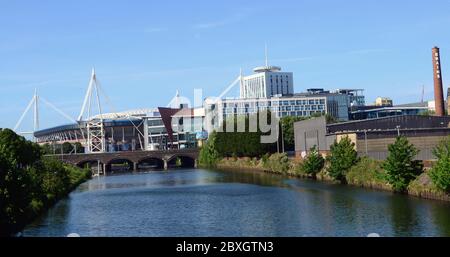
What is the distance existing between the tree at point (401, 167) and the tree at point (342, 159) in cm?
608

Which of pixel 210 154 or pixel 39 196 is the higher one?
pixel 210 154

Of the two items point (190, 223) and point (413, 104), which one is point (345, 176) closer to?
point (190, 223)

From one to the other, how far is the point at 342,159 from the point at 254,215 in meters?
12.1

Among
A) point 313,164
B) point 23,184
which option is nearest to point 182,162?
point 313,164

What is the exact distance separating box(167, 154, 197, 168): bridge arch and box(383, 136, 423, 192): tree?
156 ft

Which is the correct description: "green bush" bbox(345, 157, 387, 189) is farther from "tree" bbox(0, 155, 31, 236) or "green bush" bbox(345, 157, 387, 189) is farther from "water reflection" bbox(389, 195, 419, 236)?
"tree" bbox(0, 155, 31, 236)

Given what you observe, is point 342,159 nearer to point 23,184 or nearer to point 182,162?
point 23,184

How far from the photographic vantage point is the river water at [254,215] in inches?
636

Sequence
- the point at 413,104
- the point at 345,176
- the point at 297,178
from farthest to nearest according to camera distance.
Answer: the point at 413,104
the point at 297,178
the point at 345,176

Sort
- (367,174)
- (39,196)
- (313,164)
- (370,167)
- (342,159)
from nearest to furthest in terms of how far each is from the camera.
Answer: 1. (39,196)
2. (367,174)
3. (370,167)
4. (342,159)
5. (313,164)

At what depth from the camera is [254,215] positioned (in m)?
19.7

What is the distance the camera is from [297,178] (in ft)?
122

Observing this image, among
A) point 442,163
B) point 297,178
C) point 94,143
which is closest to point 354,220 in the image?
point 442,163
